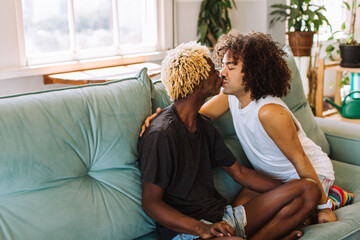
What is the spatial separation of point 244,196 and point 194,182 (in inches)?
13.5

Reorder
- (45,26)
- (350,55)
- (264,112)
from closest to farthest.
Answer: (264,112) → (45,26) → (350,55)

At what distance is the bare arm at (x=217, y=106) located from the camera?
1953 millimetres

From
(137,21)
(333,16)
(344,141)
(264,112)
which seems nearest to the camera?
(264,112)

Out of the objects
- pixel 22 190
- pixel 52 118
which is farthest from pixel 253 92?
pixel 22 190

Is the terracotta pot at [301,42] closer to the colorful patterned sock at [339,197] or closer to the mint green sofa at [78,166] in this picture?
the colorful patterned sock at [339,197]

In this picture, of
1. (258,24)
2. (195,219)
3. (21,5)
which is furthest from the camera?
(258,24)

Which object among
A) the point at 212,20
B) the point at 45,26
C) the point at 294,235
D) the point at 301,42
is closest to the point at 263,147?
the point at 294,235

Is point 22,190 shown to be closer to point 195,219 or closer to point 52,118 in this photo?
point 52,118

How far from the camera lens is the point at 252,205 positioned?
1675mm

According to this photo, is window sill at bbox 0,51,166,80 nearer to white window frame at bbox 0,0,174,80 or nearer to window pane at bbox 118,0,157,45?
white window frame at bbox 0,0,174,80

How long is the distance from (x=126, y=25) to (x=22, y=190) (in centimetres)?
242

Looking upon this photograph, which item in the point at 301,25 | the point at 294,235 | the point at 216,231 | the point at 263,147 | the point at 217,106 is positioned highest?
the point at 301,25

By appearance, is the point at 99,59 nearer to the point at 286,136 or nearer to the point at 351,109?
the point at 351,109

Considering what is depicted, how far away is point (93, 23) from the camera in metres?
3.38
